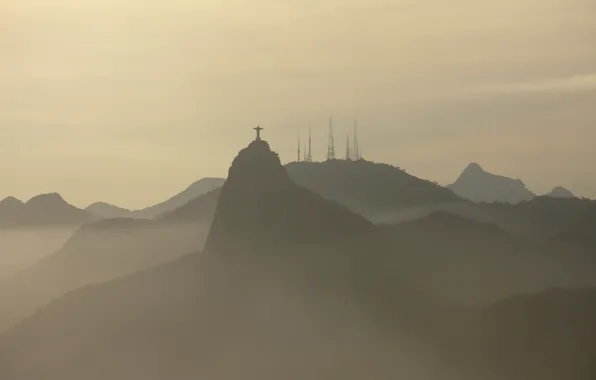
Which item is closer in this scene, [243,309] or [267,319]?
[267,319]

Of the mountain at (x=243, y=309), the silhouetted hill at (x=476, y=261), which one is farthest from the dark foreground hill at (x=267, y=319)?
the silhouetted hill at (x=476, y=261)

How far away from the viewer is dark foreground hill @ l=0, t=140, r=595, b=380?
119 meters

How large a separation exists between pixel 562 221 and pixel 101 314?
4300 inches

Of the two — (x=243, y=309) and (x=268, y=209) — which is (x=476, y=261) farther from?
(x=243, y=309)

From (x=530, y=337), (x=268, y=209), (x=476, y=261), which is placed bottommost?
(x=530, y=337)

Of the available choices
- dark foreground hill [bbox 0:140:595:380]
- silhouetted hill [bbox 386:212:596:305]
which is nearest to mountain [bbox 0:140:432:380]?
dark foreground hill [bbox 0:140:595:380]

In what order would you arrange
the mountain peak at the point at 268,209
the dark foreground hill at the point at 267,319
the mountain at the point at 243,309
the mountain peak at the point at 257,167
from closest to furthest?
the dark foreground hill at the point at 267,319, the mountain at the point at 243,309, the mountain peak at the point at 268,209, the mountain peak at the point at 257,167

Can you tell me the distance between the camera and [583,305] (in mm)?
119188

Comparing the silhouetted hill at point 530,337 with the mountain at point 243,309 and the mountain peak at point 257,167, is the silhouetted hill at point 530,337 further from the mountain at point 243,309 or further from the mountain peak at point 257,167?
the mountain peak at point 257,167

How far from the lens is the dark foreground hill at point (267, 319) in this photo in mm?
118688

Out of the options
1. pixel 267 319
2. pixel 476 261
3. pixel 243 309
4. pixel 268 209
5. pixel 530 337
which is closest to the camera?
pixel 530 337

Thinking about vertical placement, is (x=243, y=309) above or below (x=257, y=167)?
below

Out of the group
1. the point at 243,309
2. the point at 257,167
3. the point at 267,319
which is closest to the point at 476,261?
the point at 257,167

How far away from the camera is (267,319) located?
127750 mm
